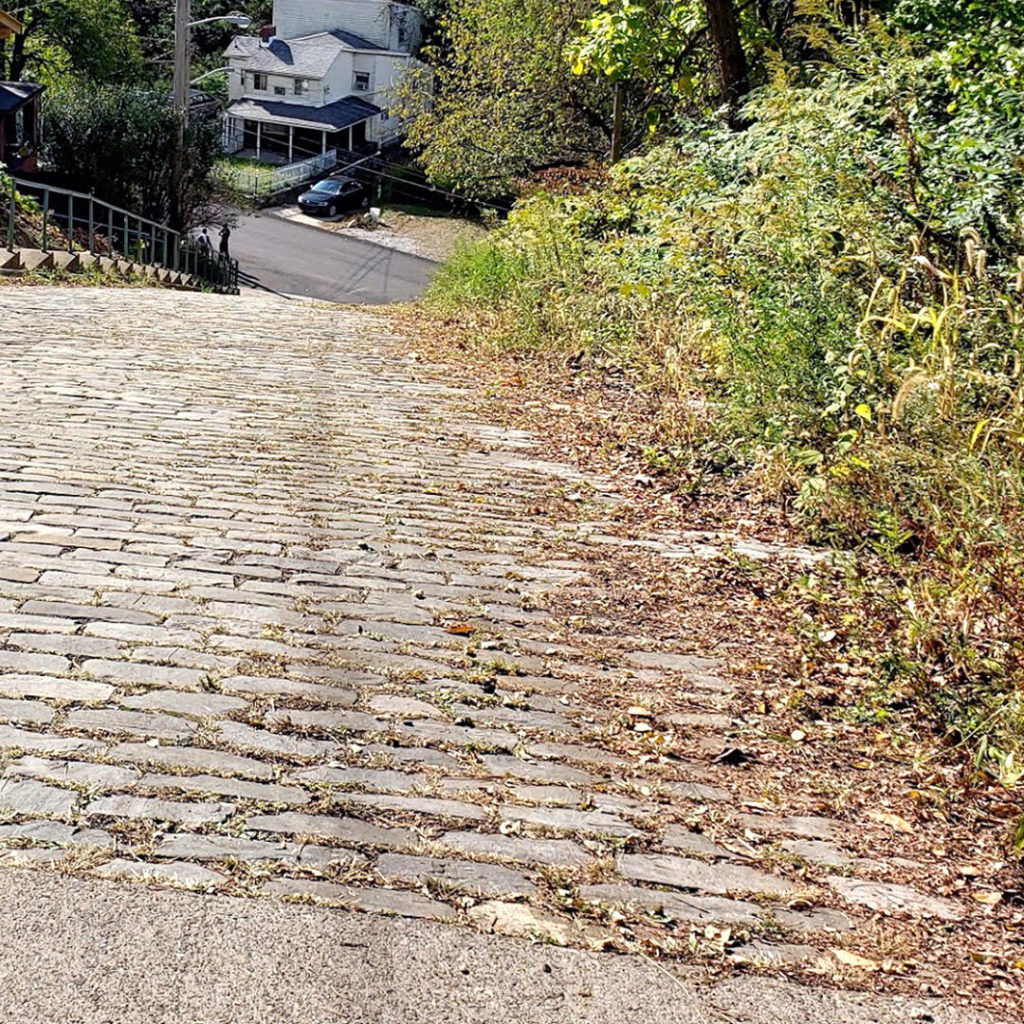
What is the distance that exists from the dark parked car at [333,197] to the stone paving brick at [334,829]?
54.1 meters

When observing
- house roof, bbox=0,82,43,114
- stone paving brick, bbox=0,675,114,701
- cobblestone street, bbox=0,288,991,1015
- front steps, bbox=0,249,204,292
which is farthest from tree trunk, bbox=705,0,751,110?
house roof, bbox=0,82,43,114

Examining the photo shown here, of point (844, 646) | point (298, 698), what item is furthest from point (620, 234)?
point (298, 698)

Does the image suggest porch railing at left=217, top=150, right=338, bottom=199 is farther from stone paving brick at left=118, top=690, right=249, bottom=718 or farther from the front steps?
stone paving brick at left=118, top=690, right=249, bottom=718

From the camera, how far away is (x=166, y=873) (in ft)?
10.7

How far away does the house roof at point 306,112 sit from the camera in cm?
6438

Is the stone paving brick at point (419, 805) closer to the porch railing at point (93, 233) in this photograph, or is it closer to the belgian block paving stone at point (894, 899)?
the belgian block paving stone at point (894, 899)

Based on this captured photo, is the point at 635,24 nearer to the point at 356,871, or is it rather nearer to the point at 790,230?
the point at 790,230

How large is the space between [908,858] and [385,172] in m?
59.8

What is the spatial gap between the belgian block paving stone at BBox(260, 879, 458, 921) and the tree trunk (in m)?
13.2

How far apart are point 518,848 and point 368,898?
489 millimetres

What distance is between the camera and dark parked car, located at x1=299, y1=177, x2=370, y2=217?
183 ft

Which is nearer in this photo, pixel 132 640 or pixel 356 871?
pixel 356 871

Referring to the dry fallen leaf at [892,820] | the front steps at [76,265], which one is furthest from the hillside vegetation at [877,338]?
the front steps at [76,265]

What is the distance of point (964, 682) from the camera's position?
4582 mm
